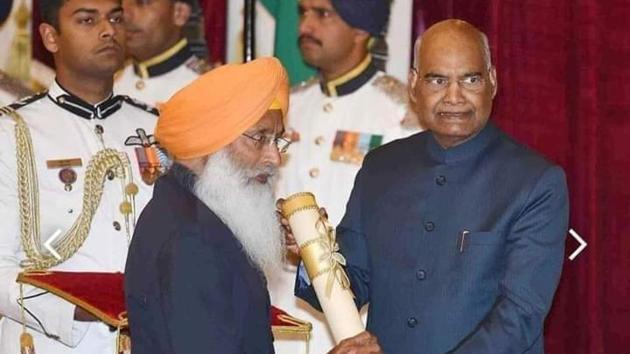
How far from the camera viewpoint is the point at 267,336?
2.99 metres

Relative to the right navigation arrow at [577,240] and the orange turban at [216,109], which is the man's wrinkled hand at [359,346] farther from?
the right navigation arrow at [577,240]

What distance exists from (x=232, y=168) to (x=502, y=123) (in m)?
1.54

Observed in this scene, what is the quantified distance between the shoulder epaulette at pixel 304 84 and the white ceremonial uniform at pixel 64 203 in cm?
68

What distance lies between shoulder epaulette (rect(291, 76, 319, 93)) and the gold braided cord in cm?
85

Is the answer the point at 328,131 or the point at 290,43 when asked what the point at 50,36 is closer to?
the point at 290,43

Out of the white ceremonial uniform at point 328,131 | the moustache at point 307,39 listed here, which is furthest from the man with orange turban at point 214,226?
the moustache at point 307,39

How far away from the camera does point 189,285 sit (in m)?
2.80

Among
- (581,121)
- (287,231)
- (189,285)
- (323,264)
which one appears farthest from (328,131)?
(189,285)

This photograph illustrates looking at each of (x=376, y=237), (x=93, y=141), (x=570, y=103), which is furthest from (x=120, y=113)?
(x=570, y=103)

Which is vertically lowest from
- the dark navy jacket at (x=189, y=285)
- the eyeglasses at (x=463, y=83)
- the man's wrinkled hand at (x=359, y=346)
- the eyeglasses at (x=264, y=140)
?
the man's wrinkled hand at (x=359, y=346)

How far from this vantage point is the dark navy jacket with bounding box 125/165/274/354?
110 inches

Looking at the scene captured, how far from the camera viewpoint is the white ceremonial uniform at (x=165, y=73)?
4961 mm

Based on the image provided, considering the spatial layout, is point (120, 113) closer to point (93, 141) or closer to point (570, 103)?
point (93, 141)

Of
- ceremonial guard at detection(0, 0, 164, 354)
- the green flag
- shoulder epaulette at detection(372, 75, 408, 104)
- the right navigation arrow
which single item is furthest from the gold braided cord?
the right navigation arrow
